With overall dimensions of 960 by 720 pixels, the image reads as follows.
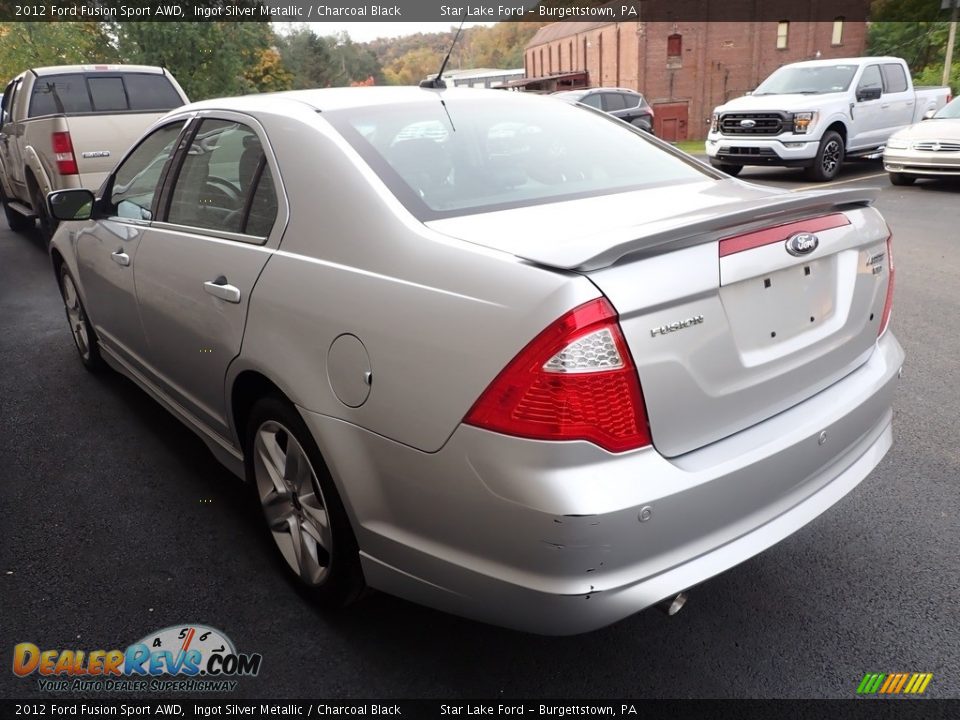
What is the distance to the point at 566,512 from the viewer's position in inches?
68.6

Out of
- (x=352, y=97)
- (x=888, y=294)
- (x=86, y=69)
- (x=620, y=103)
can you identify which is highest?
(x=86, y=69)

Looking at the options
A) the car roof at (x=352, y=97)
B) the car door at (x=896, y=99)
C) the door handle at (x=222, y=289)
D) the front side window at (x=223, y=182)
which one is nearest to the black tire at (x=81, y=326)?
the front side window at (x=223, y=182)

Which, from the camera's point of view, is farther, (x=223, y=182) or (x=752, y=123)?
(x=752, y=123)

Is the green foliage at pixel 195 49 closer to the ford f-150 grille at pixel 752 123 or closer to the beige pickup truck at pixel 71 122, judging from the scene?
the beige pickup truck at pixel 71 122

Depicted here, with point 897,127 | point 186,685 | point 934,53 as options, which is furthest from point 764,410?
point 934,53

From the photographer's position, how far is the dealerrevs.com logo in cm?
239

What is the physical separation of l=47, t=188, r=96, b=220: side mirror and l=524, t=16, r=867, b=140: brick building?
49.9 m

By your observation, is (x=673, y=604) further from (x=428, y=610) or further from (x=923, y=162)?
(x=923, y=162)

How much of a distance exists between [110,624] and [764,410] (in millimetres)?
2215

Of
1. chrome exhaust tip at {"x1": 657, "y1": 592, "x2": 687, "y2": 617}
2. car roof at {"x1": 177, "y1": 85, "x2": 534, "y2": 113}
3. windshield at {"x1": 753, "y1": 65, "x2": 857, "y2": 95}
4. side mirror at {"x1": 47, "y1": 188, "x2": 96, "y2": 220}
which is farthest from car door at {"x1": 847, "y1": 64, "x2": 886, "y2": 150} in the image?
chrome exhaust tip at {"x1": 657, "y1": 592, "x2": 687, "y2": 617}

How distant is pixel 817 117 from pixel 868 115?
5.72 ft

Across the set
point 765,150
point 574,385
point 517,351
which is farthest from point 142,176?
point 765,150

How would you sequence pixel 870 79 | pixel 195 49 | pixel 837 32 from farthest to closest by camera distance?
pixel 837 32 < pixel 195 49 < pixel 870 79

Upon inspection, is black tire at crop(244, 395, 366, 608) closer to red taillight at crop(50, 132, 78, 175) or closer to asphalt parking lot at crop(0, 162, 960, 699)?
asphalt parking lot at crop(0, 162, 960, 699)
